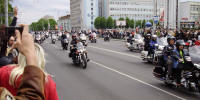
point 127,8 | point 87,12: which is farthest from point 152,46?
point 87,12

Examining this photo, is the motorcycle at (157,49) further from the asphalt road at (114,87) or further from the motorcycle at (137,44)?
the motorcycle at (137,44)

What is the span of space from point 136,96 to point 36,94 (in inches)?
241

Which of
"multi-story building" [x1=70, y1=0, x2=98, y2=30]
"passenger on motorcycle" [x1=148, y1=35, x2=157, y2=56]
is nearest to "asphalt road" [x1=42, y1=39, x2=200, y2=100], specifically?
"passenger on motorcycle" [x1=148, y1=35, x2=157, y2=56]

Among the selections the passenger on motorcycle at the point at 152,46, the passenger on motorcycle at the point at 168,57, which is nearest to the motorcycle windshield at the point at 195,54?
the passenger on motorcycle at the point at 168,57

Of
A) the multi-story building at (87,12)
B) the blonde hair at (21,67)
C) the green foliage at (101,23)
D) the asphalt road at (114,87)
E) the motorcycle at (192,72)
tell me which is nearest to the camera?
the blonde hair at (21,67)

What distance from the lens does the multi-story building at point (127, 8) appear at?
5827 inches

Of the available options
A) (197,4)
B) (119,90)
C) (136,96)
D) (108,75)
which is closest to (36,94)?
(136,96)

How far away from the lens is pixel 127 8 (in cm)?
15212

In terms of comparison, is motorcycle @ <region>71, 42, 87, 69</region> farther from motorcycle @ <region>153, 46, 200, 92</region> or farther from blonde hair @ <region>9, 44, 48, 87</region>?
blonde hair @ <region>9, 44, 48, 87</region>

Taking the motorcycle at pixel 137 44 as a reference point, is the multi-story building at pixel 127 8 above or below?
above

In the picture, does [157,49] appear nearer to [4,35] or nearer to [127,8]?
[4,35]

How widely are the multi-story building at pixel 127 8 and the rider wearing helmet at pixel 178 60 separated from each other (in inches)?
5521

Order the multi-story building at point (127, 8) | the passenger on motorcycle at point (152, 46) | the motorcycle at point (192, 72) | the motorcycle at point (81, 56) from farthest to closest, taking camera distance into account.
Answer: the multi-story building at point (127, 8)
the passenger on motorcycle at point (152, 46)
the motorcycle at point (81, 56)
the motorcycle at point (192, 72)

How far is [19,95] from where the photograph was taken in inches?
54.6
